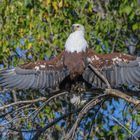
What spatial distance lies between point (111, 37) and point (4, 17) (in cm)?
124

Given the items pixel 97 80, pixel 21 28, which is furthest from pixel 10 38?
pixel 97 80

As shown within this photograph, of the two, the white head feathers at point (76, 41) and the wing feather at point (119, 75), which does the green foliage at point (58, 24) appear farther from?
the wing feather at point (119, 75)

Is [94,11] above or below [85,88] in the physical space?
above

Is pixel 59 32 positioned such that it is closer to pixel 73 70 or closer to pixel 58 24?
pixel 58 24

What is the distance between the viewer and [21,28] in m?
8.13

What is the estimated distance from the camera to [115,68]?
722 centimetres

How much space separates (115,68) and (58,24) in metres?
1.03

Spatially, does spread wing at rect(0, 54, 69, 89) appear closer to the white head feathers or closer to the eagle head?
the white head feathers

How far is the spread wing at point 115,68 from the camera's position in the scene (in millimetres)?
7109

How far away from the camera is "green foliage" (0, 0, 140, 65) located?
7.88 meters

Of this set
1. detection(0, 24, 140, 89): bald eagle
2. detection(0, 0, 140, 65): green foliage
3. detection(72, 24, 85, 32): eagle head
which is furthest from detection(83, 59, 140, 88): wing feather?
detection(0, 0, 140, 65): green foliage

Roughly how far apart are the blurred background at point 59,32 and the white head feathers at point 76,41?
0.37 metres

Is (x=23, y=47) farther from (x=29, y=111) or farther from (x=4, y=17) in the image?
(x=29, y=111)

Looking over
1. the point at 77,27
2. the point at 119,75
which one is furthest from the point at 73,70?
the point at 77,27
